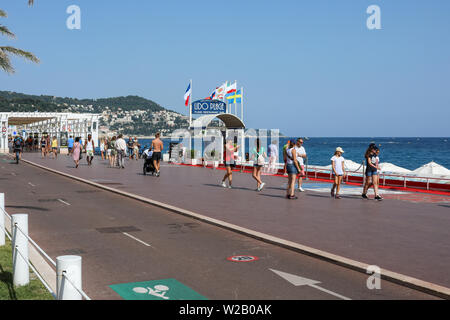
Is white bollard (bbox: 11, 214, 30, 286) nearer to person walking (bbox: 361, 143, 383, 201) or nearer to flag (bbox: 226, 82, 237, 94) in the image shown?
person walking (bbox: 361, 143, 383, 201)

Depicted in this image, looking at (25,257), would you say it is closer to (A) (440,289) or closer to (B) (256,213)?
(A) (440,289)

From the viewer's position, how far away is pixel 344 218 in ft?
35.4

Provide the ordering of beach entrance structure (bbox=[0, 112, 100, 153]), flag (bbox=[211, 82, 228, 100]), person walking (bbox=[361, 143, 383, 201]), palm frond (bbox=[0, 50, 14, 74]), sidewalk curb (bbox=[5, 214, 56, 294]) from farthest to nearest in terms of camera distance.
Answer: beach entrance structure (bbox=[0, 112, 100, 153]) < flag (bbox=[211, 82, 228, 100]) < palm frond (bbox=[0, 50, 14, 74]) < person walking (bbox=[361, 143, 383, 201]) < sidewalk curb (bbox=[5, 214, 56, 294])

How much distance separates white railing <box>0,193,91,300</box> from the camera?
Result: 12.8 feet

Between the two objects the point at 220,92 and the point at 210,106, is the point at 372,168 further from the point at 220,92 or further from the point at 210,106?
the point at 220,92

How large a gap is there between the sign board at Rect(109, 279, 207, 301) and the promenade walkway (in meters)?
2.83

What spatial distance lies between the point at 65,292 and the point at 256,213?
7836mm

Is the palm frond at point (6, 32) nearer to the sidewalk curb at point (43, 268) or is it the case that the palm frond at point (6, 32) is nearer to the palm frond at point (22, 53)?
the palm frond at point (22, 53)

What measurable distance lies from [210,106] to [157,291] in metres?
24.8

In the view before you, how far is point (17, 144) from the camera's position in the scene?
3120cm

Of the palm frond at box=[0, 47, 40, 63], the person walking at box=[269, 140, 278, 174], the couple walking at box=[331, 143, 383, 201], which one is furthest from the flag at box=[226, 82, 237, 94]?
the couple walking at box=[331, 143, 383, 201]

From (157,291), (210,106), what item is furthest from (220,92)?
(157,291)

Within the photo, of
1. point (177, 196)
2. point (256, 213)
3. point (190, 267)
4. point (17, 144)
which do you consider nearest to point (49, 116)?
point (17, 144)
